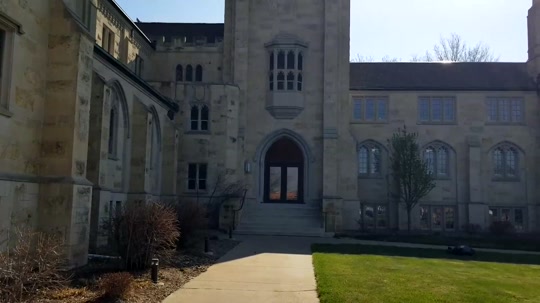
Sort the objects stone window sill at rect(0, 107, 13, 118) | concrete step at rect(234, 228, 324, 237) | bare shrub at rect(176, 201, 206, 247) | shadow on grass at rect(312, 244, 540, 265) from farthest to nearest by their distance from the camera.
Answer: concrete step at rect(234, 228, 324, 237) → shadow on grass at rect(312, 244, 540, 265) → bare shrub at rect(176, 201, 206, 247) → stone window sill at rect(0, 107, 13, 118)

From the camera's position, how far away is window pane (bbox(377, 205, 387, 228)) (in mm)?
30344

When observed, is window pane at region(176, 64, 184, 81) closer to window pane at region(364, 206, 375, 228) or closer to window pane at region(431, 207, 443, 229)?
window pane at region(364, 206, 375, 228)

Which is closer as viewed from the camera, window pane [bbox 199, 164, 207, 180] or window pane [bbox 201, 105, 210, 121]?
window pane [bbox 199, 164, 207, 180]

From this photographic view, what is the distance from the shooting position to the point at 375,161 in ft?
101

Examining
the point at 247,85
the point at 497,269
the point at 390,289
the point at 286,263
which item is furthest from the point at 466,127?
the point at 390,289

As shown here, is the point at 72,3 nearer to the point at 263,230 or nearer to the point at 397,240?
the point at 263,230

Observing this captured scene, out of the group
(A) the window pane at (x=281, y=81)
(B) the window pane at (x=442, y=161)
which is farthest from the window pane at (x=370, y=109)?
(A) the window pane at (x=281, y=81)

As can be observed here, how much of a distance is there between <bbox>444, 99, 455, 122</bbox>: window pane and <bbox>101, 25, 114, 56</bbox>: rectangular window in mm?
19891

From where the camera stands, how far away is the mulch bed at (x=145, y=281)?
8656mm

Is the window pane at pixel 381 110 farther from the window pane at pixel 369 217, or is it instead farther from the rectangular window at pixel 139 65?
the rectangular window at pixel 139 65

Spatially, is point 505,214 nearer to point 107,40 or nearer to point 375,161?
point 375,161

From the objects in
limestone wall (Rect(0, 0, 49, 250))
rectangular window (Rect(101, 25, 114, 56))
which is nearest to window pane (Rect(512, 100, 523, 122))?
rectangular window (Rect(101, 25, 114, 56))

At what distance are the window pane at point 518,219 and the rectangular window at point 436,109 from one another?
22.3 feet

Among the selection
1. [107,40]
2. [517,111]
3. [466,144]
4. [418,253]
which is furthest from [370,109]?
[107,40]
